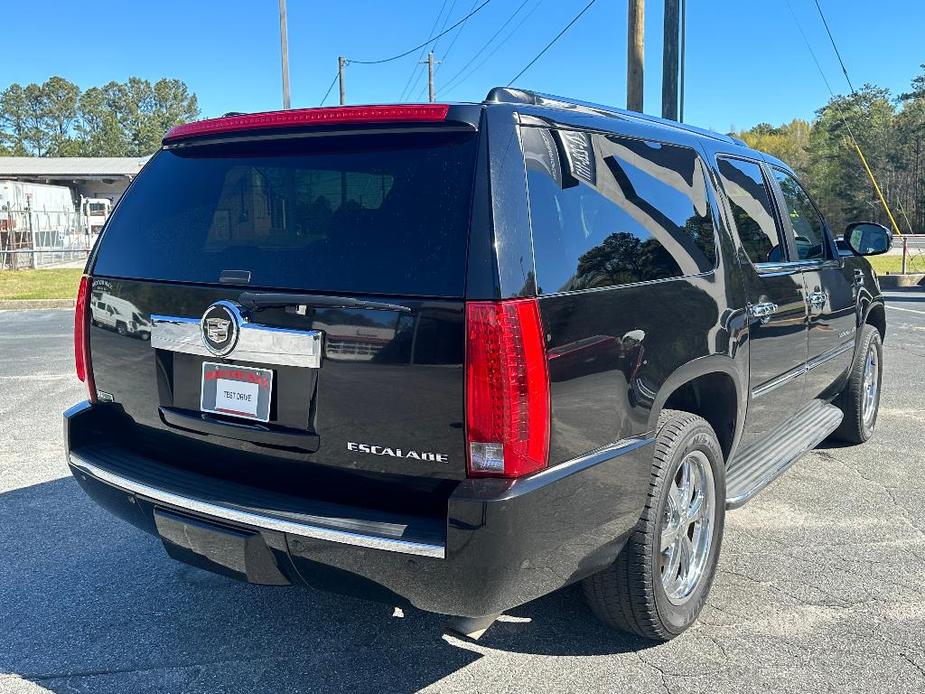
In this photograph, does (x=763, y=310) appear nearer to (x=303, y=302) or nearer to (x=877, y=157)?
(x=303, y=302)

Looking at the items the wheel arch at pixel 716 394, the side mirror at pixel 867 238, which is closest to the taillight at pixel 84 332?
the wheel arch at pixel 716 394

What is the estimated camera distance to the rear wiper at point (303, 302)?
7.63 feet

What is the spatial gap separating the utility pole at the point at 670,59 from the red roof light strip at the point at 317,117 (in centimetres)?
1065

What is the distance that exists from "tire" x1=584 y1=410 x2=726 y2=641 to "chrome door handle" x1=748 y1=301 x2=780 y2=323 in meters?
0.71

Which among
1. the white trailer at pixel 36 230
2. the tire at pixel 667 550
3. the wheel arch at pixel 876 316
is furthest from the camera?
the white trailer at pixel 36 230

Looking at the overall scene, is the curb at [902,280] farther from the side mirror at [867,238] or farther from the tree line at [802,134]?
the tree line at [802,134]

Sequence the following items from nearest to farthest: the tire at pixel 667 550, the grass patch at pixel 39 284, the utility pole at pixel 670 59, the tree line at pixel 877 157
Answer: the tire at pixel 667 550 → the utility pole at pixel 670 59 → the grass patch at pixel 39 284 → the tree line at pixel 877 157

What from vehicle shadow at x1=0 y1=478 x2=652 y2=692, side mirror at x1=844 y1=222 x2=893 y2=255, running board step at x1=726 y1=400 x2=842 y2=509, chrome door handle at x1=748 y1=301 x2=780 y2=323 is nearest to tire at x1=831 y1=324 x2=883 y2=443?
running board step at x1=726 y1=400 x2=842 y2=509

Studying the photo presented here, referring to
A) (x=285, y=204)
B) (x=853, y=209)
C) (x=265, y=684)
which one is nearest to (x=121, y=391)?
(x=285, y=204)

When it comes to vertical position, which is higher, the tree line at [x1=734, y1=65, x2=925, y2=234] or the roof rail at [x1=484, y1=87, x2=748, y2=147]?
the tree line at [x1=734, y1=65, x2=925, y2=234]

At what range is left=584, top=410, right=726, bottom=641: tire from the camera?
276 cm

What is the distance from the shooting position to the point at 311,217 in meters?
2.58

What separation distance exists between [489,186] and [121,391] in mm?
1629

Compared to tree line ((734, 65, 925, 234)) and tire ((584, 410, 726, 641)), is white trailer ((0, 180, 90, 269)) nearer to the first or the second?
tire ((584, 410, 726, 641))
